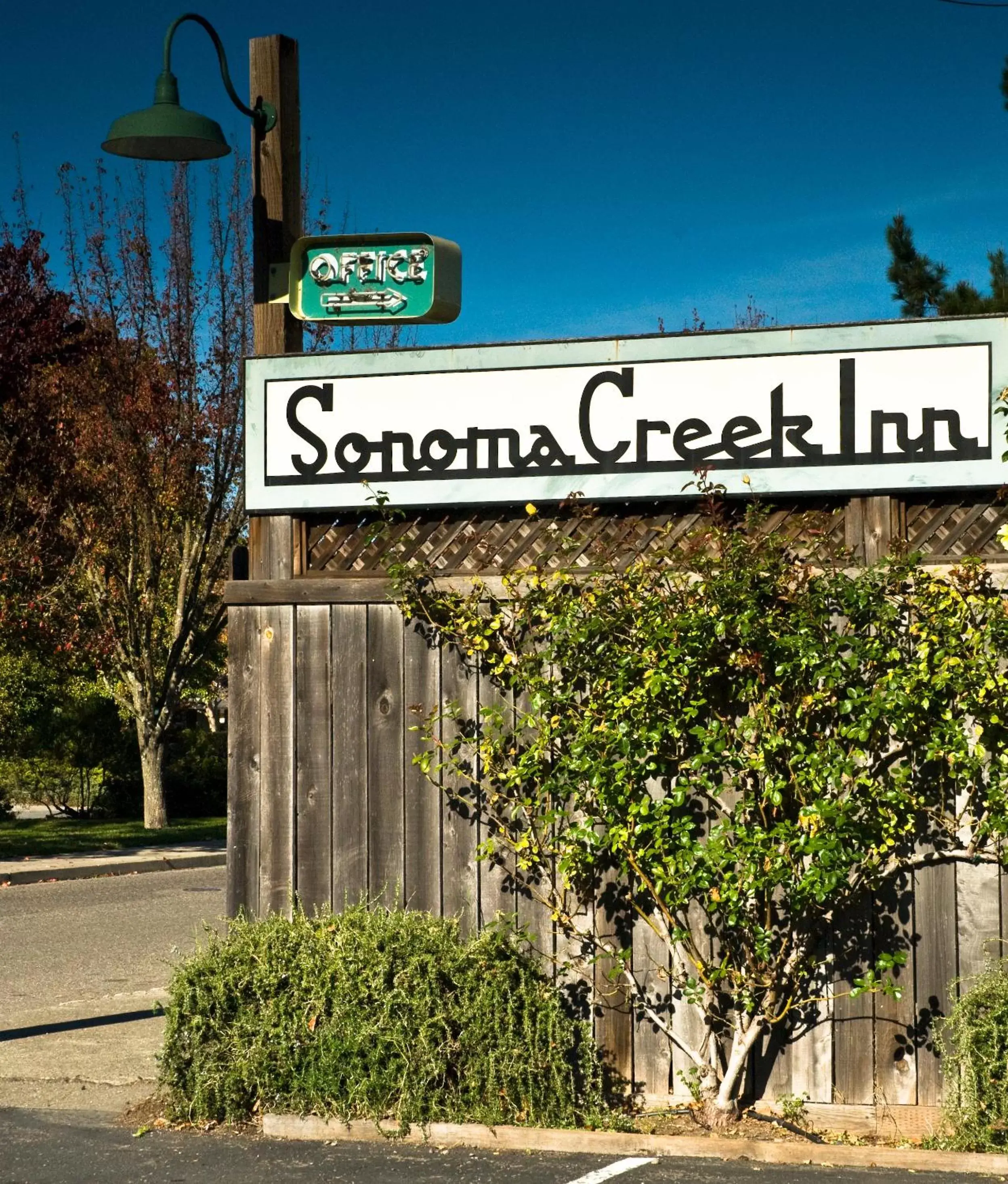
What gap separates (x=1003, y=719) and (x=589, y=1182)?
2.35 metres

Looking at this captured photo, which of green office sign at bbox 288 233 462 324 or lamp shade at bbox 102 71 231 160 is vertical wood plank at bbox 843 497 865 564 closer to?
green office sign at bbox 288 233 462 324

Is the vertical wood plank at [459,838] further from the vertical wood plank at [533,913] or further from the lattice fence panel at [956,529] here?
the lattice fence panel at [956,529]

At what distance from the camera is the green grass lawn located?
1888 cm

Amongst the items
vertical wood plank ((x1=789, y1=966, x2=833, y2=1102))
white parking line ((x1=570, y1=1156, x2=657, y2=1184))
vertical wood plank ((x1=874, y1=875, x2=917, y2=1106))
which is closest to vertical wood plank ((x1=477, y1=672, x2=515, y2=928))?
white parking line ((x1=570, y1=1156, x2=657, y2=1184))

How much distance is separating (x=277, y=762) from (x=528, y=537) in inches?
60.6

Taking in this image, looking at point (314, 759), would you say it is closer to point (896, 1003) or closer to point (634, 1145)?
point (634, 1145)

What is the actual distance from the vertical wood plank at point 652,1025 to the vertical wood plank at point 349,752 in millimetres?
1261

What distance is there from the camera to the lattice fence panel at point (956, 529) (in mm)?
6008

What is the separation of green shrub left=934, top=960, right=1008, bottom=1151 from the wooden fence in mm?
475

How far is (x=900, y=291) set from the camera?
20062 millimetres

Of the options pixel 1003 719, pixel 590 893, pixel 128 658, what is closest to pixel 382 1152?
pixel 590 893

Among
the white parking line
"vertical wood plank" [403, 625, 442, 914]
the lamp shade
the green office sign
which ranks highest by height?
the lamp shade

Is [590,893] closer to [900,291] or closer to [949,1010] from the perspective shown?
[949,1010]

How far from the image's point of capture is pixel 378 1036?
5695 millimetres
